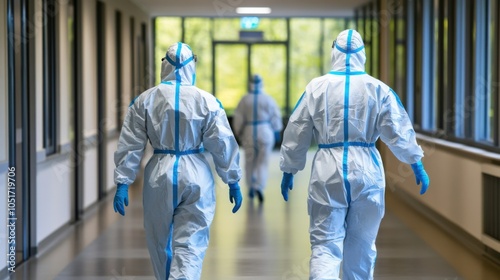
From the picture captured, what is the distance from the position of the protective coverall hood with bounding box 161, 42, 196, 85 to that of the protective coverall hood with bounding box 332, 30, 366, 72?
A: 83 centimetres

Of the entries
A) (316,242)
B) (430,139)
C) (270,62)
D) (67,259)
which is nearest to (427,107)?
(430,139)

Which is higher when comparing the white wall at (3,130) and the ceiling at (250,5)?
the ceiling at (250,5)

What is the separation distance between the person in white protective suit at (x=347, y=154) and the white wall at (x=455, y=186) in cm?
224

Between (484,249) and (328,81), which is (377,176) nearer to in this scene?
(328,81)

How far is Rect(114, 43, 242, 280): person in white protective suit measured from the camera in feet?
15.9

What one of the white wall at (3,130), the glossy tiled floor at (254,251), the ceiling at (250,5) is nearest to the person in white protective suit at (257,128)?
the glossy tiled floor at (254,251)

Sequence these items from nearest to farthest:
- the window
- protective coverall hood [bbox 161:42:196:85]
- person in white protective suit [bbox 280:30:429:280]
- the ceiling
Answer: person in white protective suit [bbox 280:30:429:280], protective coverall hood [bbox 161:42:196:85], the window, the ceiling

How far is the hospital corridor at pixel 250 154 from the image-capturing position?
15.9 ft

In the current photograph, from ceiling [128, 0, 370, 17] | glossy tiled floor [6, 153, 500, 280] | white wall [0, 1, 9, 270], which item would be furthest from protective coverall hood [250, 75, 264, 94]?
white wall [0, 1, 9, 270]

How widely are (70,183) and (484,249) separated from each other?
4015 millimetres

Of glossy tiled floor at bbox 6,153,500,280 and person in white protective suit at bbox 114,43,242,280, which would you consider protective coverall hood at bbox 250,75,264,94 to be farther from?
person in white protective suit at bbox 114,43,242,280

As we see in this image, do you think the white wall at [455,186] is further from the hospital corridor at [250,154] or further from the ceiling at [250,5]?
the ceiling at [250,5]

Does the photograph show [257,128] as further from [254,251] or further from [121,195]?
[121,195]

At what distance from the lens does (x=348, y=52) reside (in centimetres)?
500
